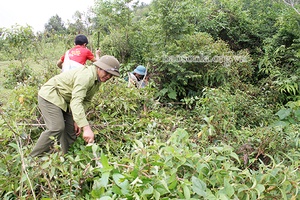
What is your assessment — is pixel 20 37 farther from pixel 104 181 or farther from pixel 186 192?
pixel 186 192

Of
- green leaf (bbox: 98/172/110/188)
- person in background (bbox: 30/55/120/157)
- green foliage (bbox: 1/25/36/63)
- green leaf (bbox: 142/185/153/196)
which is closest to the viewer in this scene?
green leaf (bbox: 142/185/153/196)

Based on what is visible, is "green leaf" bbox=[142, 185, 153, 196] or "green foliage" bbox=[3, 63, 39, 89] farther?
"green foliage" bbox=[3, 63, 39, 89]

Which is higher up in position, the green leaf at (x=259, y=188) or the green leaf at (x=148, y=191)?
the green leaf at (x=148, y=191)

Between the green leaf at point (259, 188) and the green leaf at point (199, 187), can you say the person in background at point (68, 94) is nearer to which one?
the green leaf at point (199, 187)

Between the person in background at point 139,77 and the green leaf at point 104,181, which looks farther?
the person in background at point 139,77

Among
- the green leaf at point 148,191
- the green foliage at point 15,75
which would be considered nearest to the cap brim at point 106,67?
the green leaf at point 148,191

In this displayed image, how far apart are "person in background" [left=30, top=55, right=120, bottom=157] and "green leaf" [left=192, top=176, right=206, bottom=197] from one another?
3.78ft

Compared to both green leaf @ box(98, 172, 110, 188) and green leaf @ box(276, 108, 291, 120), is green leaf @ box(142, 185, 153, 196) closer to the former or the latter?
green leaf @ box(98, 172, 110, 188)

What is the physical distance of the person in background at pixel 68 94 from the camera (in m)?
2.62

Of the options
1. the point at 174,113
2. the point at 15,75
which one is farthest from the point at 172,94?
the point at 15,75

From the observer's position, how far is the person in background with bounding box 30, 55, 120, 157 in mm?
2624

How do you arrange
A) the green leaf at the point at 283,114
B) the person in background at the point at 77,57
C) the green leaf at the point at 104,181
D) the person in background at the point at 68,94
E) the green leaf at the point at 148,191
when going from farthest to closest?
1. the green leaf at the point at 283,114
2. the person in background at the point at 77,57
3. the person in background at the point at 68,94
4. the green leaf at the point at 104,181
5. the green leaf at the point at 148,191

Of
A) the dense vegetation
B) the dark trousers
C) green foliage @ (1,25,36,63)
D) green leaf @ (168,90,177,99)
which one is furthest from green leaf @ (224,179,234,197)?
green foliage @ (1,25,36,63)

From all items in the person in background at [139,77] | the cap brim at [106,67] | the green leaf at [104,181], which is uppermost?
the cap brim at [106,67]
